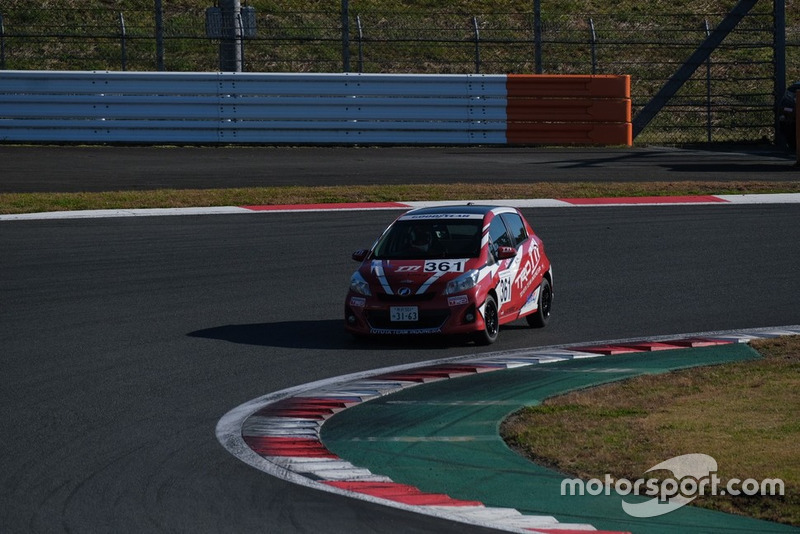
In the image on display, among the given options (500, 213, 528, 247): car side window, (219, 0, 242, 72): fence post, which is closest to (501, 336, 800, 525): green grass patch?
(500, 213, 528, 247): car side window

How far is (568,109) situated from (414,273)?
56.3 feet

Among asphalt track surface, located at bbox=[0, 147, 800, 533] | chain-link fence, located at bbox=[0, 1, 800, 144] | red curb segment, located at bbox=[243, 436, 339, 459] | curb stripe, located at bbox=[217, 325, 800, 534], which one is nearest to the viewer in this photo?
curb stripe, located at bbox=[217, 325, 800, 534]

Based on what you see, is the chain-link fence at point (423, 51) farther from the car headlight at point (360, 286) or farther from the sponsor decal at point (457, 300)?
the sponsor decal at point (457, 300)

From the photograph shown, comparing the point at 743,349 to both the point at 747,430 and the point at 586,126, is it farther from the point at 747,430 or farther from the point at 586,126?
the point at 586,126

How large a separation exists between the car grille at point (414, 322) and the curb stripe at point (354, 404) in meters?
0.65

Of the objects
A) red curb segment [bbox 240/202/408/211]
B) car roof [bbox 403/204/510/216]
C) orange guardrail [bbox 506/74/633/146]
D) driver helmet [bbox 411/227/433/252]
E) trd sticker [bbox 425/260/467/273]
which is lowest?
trd sticker [bbox 425/260/467/273]

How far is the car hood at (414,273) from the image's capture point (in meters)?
13.4

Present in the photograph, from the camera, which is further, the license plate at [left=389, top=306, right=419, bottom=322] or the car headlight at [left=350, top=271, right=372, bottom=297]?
the car headlight at [left=350, top=271, right=372, bottom=297]

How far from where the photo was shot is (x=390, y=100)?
1152 inches

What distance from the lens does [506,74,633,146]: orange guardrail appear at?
2958 cm

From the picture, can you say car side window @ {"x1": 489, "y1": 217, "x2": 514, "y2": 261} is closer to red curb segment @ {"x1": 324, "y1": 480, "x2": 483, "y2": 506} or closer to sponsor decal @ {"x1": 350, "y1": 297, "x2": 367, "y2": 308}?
sponsor decal @ {"x1": 350, "y1": 297, "x2": 367, "y2": 308}

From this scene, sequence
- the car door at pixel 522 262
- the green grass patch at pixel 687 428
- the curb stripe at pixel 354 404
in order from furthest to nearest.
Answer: the car door at pixel 522 262
the green grass patch at pixel 687 428
the curb stripe at pixel 354 404

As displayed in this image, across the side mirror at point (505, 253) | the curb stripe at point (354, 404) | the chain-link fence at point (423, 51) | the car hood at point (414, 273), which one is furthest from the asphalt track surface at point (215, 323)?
the chain-link fence at point (423, 51)

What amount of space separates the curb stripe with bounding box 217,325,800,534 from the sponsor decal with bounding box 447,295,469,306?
633 millimetres
